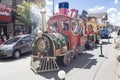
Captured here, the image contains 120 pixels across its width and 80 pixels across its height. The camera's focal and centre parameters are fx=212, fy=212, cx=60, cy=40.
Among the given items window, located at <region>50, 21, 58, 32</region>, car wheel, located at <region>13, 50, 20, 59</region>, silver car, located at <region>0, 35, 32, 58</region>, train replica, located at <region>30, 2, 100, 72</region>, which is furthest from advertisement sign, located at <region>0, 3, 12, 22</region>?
window, located at <region>50, 21, 58, 32</region>

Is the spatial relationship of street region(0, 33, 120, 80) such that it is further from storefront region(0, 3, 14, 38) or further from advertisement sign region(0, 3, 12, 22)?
storefront region(0, 3, 14, 38)

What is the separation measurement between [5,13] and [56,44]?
42.3ft

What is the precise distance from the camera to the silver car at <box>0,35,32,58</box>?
44.3 ft

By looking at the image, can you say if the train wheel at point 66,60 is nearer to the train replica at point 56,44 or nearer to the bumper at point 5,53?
the train replica at point 56,44

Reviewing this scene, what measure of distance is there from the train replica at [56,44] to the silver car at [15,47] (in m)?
3.03

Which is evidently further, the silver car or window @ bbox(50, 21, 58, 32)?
the silver car

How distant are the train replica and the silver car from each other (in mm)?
3025

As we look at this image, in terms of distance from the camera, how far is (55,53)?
10047 mm

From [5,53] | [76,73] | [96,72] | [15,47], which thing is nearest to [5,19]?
[15,47]

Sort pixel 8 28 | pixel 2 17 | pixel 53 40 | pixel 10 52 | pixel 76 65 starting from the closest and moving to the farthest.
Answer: pixel 53 40
pixel 76 65
pixel 10 52
pixel 2 17
pixel 8 28

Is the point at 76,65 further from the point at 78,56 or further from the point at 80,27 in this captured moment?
the point at 80,27

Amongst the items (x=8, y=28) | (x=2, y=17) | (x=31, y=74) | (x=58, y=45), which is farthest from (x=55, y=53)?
(x=8, y=28)

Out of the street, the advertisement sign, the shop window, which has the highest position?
the advertisement sign

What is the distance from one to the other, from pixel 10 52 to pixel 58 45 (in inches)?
174
